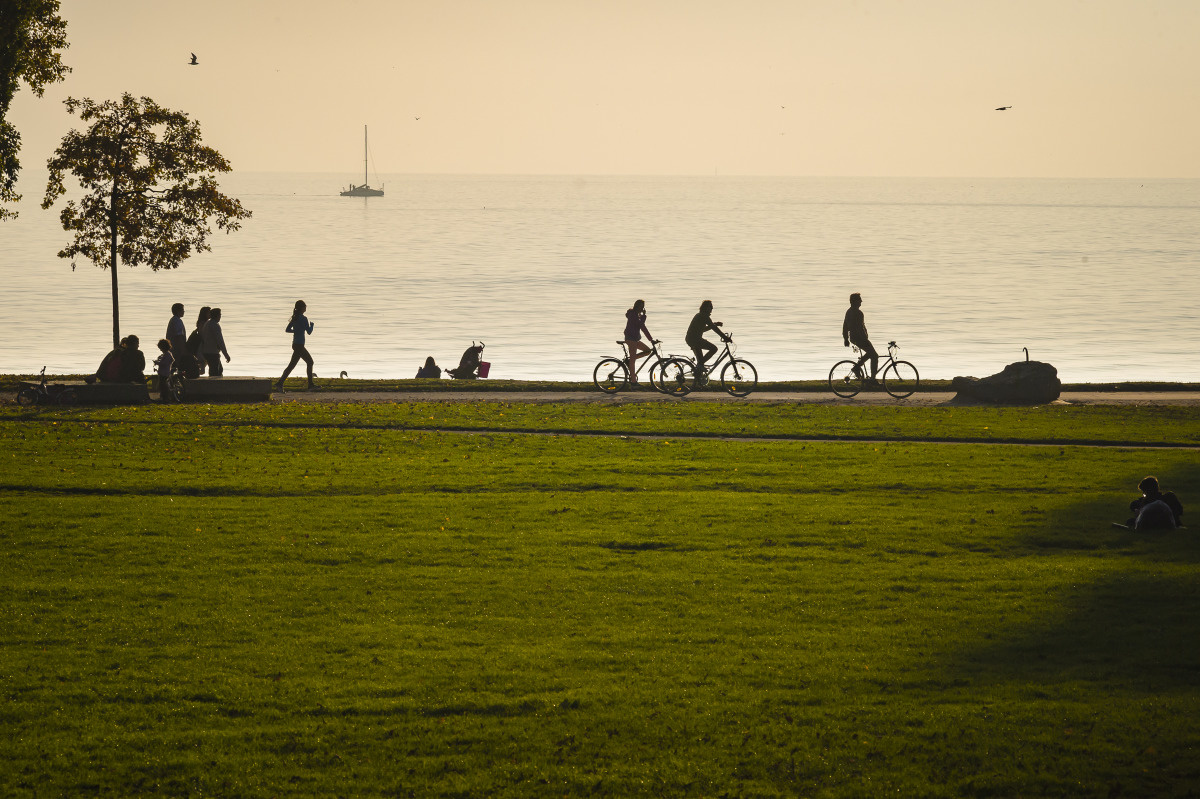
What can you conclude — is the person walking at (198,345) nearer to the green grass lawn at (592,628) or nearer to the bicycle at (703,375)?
the green grass lawn at (592,628)

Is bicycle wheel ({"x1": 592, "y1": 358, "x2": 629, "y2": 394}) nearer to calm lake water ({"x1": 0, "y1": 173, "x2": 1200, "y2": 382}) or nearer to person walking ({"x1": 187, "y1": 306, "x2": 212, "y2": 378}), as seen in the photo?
person walking ({"x1": 187, "y1": 306, "x2": 212, "y2": 378})

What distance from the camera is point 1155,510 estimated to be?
1259cm

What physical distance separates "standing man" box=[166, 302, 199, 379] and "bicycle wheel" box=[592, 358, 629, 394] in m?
8.50

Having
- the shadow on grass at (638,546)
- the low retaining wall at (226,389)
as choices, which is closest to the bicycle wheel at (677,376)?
the low retaining wall at (226,389)

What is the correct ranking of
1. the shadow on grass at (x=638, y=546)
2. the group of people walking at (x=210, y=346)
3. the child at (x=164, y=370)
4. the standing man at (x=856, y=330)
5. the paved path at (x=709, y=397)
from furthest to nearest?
the standing man at (x=856, y=330) < the paved path at (x=709, y=397) < the group of people walking at (x=210, y=346) < the child at (x=164, y=370) < the shadow on grass at (x=638, y=546)

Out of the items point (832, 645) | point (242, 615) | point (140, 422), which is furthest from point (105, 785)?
point (140, 422)

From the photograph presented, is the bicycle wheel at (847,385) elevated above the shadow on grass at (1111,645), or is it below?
above

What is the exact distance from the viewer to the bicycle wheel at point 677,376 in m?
26.1

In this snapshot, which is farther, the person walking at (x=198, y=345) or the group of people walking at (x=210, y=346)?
the person walking at (x=198, y=345)

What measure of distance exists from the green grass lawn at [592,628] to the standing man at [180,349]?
26.7 ft

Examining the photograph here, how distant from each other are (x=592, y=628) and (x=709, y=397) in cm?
1625

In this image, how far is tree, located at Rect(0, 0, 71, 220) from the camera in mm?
27031

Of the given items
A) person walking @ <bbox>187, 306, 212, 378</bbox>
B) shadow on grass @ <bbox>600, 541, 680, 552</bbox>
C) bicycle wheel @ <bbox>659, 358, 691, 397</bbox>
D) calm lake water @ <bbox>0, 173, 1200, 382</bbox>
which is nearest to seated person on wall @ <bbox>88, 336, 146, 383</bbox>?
person walking @ <bbox>187, 306, 212, 378</bbox>

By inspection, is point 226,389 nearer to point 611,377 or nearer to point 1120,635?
point 611,377
